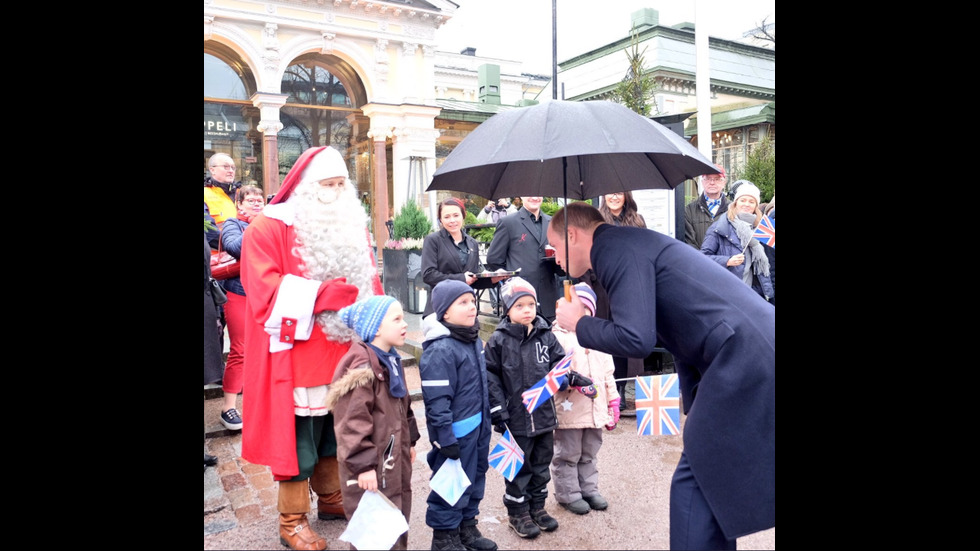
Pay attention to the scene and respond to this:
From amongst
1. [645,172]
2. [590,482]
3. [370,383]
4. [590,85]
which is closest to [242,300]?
[370,383]

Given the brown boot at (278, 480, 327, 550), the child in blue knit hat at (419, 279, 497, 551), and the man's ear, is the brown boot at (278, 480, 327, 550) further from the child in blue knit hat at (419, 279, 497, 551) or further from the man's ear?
the man's ear

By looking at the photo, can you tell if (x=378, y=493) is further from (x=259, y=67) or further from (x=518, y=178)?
(x=259, y=67)

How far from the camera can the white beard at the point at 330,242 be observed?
3432 mm

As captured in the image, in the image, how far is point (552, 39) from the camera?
376cm

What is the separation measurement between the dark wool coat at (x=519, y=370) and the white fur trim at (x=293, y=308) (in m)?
1.07

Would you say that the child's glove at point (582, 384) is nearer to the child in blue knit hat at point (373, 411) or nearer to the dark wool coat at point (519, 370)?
the dark wool coat at point (519, 370)

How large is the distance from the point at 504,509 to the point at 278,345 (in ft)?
5.63

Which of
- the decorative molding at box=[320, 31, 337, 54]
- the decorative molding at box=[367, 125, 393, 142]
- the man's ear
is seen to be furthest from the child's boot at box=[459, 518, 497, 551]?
the decorative molding at box=[320, 31, 337, 54]

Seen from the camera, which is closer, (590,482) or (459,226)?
(590,482)

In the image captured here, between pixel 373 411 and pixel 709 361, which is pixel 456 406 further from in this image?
pixel 709 361

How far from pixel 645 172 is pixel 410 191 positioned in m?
15.9

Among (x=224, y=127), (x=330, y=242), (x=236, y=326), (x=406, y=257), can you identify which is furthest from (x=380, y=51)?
(x=330, y=242)

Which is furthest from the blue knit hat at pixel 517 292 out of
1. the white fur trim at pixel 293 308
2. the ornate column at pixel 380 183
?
the ornate column at pixel 380 183

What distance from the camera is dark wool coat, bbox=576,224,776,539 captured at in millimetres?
2439
